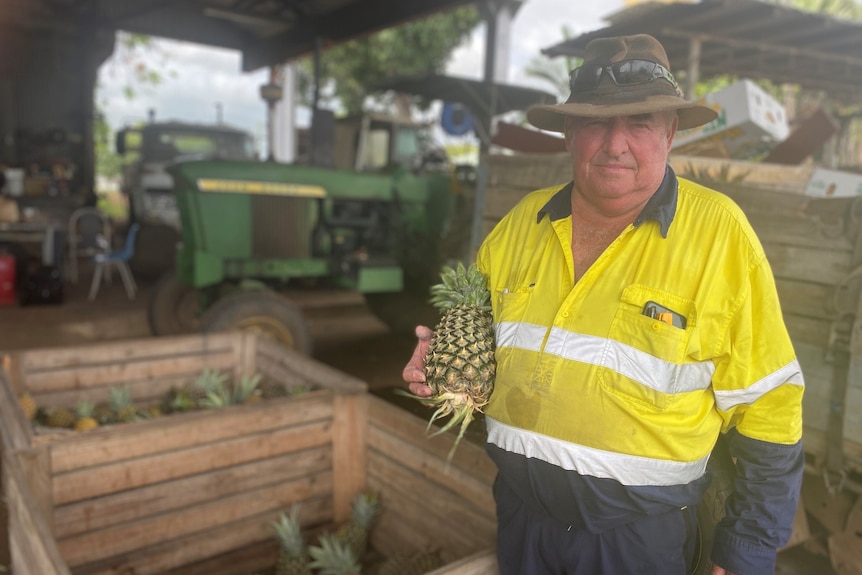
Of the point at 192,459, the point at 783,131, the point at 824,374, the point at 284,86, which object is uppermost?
the point at 284,86

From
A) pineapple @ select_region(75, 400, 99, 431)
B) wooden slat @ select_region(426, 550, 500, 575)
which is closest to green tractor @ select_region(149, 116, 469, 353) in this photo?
pineapple @ select_region(75, 400, 99, 431)

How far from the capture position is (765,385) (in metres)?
1.42

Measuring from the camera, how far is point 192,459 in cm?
305

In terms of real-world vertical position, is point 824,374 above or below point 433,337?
below

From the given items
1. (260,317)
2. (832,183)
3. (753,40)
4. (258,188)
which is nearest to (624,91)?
(832,183)

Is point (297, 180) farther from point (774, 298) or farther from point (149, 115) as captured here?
point (149, 115)

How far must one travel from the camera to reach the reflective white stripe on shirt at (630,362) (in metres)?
1.44

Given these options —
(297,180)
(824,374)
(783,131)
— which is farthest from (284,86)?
(824,374)

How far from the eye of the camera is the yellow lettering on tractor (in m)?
6.11

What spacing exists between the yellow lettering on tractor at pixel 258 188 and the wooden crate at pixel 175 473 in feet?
8.18

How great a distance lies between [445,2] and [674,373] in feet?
26.3

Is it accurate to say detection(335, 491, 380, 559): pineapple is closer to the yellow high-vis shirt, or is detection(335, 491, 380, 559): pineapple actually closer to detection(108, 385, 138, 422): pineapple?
detection(108, 385, 138, 422): pineapple

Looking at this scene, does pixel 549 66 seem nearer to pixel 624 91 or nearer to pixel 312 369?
pixel 312 369

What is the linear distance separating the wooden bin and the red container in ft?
16.5
